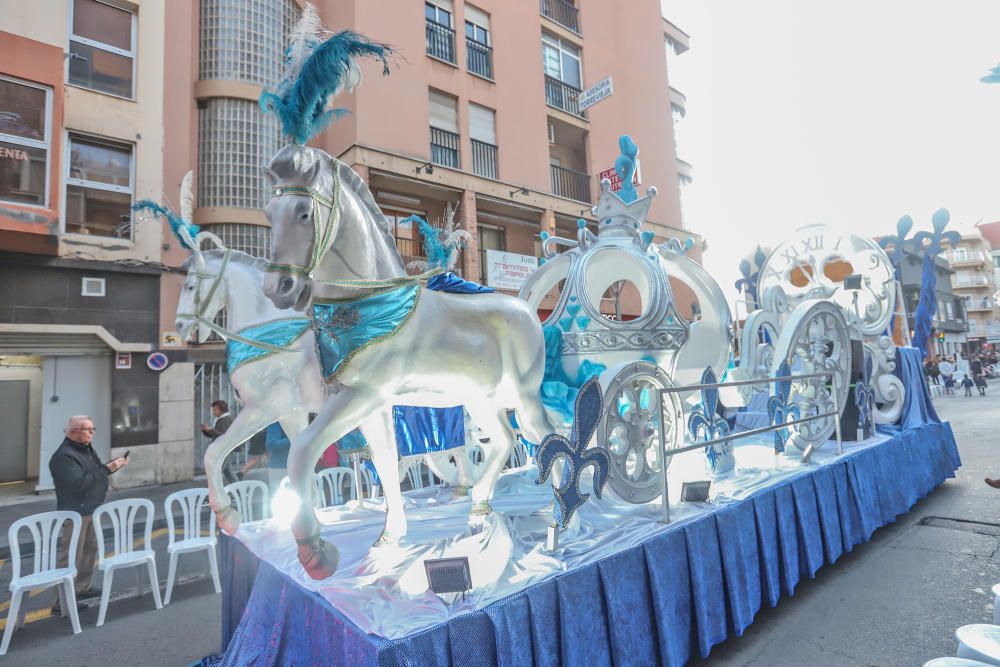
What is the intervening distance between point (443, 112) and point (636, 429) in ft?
33.9

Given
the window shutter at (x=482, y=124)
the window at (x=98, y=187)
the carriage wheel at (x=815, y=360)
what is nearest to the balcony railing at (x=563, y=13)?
the window shutter at (x=482, y=124)

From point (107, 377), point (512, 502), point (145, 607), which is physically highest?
point (107, 377)

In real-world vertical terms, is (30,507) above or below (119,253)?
below

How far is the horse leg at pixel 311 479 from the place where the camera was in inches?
73.5

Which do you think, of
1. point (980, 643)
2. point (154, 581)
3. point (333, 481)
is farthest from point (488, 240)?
point (980, 643)

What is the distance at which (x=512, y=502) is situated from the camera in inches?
130

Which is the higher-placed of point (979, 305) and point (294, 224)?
point (979, 305)

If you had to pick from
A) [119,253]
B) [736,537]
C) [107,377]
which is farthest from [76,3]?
[736,537]

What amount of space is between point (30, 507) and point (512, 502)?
24.2 feet

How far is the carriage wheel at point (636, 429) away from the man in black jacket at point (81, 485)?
3693 millimetres

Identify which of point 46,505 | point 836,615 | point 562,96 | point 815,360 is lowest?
point 836,615

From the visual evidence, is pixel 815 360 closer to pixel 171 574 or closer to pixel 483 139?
pixel 171 574

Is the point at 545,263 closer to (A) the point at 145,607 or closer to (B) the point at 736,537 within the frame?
(B) the point at 736,537

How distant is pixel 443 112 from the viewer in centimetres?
1169
